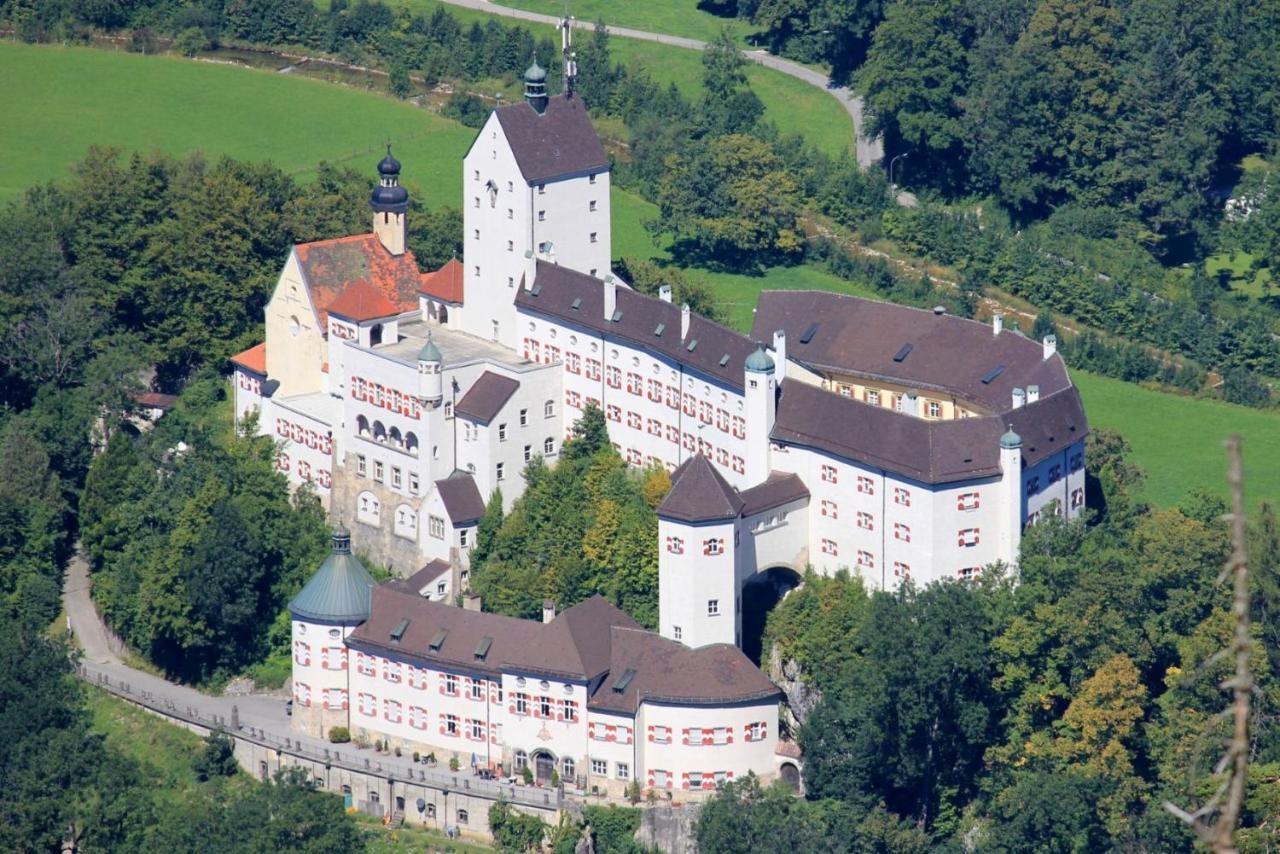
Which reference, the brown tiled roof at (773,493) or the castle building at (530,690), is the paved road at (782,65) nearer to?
the brown tiled roof at (773,493)

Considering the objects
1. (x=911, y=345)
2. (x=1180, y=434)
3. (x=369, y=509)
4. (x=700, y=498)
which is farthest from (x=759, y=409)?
(x=1180, y=434)

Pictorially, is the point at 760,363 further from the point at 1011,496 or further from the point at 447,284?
the point at 447,284

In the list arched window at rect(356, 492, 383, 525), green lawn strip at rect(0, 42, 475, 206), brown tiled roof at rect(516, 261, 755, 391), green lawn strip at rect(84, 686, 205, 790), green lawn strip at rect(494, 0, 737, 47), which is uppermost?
green lawn strip at rect(494, 0, 737, 47)

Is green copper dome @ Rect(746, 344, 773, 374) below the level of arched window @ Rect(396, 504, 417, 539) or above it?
above

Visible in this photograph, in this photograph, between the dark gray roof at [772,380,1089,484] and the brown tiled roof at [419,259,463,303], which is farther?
the brown tiled roof at [419,259,463,303]

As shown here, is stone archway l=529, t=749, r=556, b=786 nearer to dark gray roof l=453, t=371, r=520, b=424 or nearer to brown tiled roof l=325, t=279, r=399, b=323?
dark gray roof l=453, t=371, r=520, b=424

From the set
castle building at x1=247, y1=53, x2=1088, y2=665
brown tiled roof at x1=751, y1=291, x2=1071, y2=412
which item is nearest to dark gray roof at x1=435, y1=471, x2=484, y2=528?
castle building at x1=247, y1=53, x2=1088, y2=665

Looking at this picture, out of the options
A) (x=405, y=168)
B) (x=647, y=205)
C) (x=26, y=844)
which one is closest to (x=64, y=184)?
(x=405, y=168)
